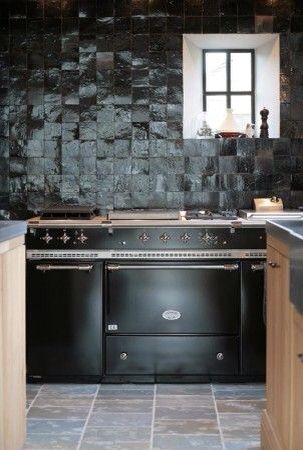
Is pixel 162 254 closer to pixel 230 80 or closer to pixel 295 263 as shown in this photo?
pixel 230 80

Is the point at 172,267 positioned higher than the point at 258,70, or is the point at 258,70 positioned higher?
the point at 258,70

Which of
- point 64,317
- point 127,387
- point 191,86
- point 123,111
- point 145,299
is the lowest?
point 127,387

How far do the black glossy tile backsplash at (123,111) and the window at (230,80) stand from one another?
395 mm

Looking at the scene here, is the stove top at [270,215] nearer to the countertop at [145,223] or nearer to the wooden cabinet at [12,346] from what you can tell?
the countertop at [145,223]

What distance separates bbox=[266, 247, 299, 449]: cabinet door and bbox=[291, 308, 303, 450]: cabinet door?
0.10m

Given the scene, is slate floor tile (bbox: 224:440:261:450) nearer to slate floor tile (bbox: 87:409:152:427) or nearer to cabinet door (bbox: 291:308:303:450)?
slate floor tile (bbox: 87:409:152:427)

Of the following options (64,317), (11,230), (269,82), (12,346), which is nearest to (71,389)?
(64,317)

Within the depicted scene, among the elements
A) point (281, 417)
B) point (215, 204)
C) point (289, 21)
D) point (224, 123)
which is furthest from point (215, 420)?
point (289, 21)

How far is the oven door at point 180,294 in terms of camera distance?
4617 mm

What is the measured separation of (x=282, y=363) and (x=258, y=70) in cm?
334

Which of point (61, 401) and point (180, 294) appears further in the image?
point (180, 294)

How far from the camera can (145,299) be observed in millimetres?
4629

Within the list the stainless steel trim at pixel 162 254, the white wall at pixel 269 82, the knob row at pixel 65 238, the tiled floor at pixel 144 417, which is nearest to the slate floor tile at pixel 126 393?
the tiled floor at pixel 144 417

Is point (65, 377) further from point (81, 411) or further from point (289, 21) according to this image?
point (289, 21)
